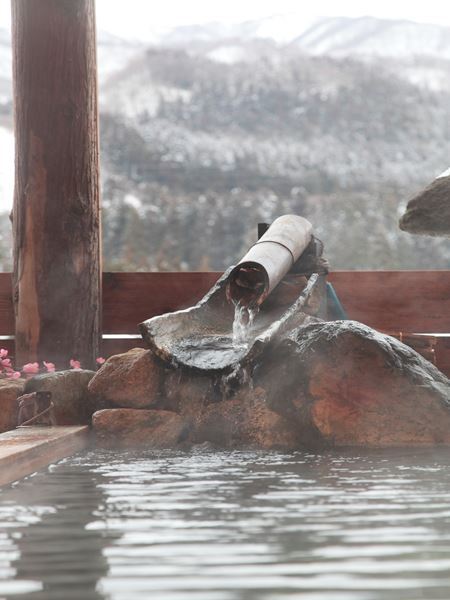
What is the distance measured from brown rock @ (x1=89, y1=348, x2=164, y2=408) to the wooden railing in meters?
1.93

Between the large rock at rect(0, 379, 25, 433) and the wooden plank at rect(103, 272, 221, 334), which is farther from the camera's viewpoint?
the wooden plank at rect(103, 272, 221, 334)

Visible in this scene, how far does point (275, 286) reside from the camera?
579 cm

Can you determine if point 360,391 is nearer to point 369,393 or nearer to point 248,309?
point 369,393

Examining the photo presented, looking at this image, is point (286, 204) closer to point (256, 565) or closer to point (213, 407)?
point (213, 407)

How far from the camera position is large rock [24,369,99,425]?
5047 mm

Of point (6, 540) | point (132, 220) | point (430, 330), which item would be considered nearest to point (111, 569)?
point (6, 540)

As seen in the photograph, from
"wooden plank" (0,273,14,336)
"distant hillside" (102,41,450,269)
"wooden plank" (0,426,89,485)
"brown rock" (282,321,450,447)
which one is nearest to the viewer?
"wooden plank" (0,426,89,485)

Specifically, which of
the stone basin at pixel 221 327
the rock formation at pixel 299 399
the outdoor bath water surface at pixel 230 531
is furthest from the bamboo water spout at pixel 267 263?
the outdoor bath water surface at pixel 230 531

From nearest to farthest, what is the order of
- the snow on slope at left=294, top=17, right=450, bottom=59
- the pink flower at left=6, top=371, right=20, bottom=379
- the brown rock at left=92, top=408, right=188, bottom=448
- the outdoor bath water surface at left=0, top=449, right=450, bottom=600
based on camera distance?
the outdoor bath water surface at left=0, top=449, right=450, bottom=600 < the brown rock at left=92, top=408, right=188, bottom=448 < the pink flower at left=6, top=371, right=20, bottom=379 < the snow on slope at left=294, top=17, right=450, bottom=59

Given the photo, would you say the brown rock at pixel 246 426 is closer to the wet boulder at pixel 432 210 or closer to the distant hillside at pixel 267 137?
the wet boulder at pixel 432 210

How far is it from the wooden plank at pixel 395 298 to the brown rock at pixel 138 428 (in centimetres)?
265

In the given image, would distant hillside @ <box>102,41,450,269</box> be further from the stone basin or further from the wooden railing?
the stone basin

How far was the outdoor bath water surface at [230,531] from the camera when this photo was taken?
6.36ft

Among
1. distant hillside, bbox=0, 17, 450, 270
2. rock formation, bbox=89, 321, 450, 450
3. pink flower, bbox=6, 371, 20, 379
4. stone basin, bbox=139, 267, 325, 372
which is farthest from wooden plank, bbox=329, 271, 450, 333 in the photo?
distant hillside, bbox=0, 17, 450, 270
